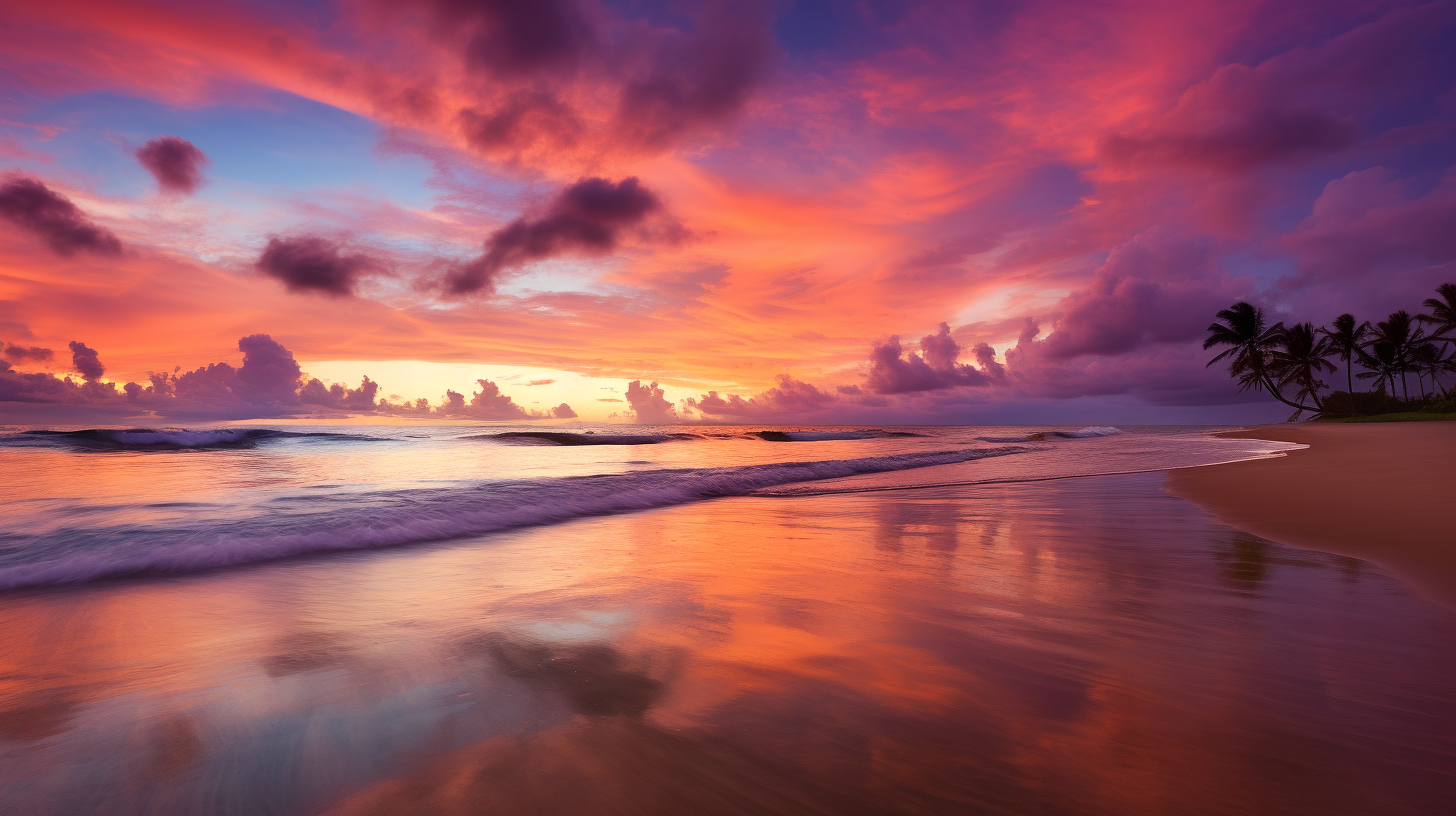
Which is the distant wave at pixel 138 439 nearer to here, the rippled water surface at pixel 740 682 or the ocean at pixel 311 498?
the ocean at pixel 311 498

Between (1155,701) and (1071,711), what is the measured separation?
38 cm

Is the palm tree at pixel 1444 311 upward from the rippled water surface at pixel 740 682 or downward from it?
→ upward

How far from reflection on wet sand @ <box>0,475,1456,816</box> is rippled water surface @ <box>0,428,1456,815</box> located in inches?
0.6

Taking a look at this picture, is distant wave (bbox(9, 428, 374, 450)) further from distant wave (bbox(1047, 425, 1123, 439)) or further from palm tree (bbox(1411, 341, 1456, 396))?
palm tree (bbox(1411, 341, 1456, 396))

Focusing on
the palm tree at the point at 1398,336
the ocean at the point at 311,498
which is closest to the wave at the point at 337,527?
the ocean at the point at 311,498

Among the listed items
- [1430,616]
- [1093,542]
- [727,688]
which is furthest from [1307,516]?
[727,688]

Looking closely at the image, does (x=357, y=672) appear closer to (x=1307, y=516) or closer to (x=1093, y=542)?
(x=1093, y=542)

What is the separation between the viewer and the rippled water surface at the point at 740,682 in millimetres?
1826

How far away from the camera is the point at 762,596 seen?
4035 millimetres

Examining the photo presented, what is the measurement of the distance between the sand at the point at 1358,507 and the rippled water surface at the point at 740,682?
1.60 ft

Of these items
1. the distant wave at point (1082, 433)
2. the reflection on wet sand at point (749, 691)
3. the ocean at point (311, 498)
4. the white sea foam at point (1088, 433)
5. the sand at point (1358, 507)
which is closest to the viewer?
the reflection on wet sand at point (749, 691)

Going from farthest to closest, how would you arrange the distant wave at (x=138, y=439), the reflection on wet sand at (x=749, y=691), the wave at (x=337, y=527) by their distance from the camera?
the distant wave at (x=138, y=439) → the wave at (x=337, y=527) → the reflection on wet sand at (x=749, y=691)

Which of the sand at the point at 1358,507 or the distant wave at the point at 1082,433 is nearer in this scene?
the sand at the point at 1358,507

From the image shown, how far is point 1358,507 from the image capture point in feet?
21.9
